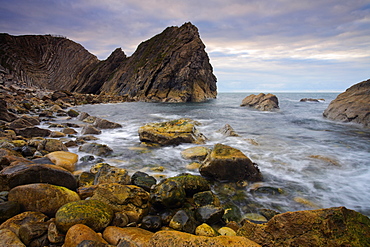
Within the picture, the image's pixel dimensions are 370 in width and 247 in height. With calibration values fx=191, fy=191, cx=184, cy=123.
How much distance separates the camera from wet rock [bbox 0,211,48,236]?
2.52 metres

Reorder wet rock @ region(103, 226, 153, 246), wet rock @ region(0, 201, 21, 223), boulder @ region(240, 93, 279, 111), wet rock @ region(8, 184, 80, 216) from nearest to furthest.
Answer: wet rock @ region(103, 226, 153, 246), wet rock @ region(0, 201, 21, 223), wet rock @ region(8, 184, 80, 216), boulder @ region(240, 93, 279, 111)

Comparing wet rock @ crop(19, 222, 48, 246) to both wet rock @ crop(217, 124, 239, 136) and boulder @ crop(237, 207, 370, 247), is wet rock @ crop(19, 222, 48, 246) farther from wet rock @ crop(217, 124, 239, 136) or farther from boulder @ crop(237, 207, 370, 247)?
wet rock @ crop(217, 124, 239, 136)

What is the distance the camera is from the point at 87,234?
7.89 feet

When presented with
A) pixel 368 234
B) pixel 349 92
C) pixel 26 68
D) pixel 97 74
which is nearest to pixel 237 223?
pixel 368 234

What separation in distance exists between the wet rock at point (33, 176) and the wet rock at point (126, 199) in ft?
2.61

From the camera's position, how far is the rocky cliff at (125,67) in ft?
163

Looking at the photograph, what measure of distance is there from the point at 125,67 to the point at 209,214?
2639 inches

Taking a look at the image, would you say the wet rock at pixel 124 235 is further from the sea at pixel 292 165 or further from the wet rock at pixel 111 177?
the sea at pixel 292 165

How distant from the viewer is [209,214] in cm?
344

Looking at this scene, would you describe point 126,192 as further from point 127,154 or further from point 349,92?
point 349,92

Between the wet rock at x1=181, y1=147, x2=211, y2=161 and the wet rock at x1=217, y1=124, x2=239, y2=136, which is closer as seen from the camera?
the wet rock at x1=181, y1=147, x2=211, y2=161

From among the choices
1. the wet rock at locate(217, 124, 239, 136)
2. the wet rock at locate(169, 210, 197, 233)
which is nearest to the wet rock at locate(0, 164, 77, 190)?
the wet rock at locate(169, 210, 197, 233)

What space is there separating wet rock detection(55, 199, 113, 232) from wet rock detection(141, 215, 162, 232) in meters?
0.55

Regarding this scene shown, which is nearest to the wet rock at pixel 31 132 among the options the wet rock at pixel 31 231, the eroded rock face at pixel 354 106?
the wet rock at pixel 31 231
